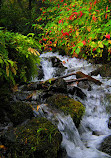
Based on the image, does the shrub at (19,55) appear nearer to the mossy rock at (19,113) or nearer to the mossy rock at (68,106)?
the mossy rock at (19,113)

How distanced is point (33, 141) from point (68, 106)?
1122 mm

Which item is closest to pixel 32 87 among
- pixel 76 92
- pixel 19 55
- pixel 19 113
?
pixel 19 55

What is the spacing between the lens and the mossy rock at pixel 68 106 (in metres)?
2.50

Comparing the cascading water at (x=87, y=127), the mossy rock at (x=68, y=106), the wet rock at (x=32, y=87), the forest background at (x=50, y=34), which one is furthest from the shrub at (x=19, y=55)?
the cascading water at (x=87, y=127)

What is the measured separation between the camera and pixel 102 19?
5.89m

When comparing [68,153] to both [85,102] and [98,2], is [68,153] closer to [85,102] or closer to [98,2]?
[85,102]

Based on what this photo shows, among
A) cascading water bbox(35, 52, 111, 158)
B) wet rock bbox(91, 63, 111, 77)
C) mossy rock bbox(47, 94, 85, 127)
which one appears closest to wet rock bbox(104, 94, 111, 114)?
cascading water bbox(35, 52, 111, 158)

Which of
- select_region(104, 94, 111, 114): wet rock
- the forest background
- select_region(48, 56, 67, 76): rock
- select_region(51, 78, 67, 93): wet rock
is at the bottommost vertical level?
select_region(104, 94, 111, 114): wet rock

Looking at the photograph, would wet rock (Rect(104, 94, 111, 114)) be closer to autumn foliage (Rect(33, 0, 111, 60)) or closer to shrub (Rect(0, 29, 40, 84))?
autumn foliage (Rect(33, 0, 111, 60))

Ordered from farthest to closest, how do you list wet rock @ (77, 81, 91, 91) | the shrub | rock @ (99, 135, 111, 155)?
wet rock @ (77, 81, 91, 91), the shrub, rock @ (99, 135, 111, 155)

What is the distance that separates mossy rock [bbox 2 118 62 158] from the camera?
4.97ft

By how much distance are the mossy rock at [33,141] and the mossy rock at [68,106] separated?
0.71 m

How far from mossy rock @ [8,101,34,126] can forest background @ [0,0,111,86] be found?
60 centimetres

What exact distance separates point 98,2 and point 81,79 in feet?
13.4
